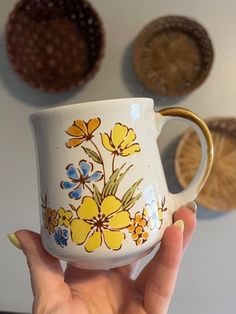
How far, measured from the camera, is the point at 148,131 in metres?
0.36

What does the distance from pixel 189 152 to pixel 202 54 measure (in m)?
0.23

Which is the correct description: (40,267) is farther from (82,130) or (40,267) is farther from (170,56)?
(170,56)

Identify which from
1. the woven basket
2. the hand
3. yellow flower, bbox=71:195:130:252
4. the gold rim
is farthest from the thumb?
the woven basket

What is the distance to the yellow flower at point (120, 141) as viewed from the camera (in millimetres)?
332

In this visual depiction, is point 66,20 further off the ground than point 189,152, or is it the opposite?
point 66,20

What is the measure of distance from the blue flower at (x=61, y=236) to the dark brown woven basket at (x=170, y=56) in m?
0.50

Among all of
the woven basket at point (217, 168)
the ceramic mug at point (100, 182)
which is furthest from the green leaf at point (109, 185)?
the woven basket at point (217, 168)

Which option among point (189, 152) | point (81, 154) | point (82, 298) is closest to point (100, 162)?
point (81, 154)

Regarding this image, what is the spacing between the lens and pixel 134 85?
810 mm

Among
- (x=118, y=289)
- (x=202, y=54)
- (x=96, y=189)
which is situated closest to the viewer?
(x=96, y=189)

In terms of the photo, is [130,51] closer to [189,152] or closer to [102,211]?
[189,152]

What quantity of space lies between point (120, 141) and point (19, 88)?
0.59 m

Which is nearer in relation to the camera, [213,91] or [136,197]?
[136,197]

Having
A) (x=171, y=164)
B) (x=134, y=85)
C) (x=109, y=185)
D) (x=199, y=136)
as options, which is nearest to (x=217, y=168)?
(x=171, y=164)
